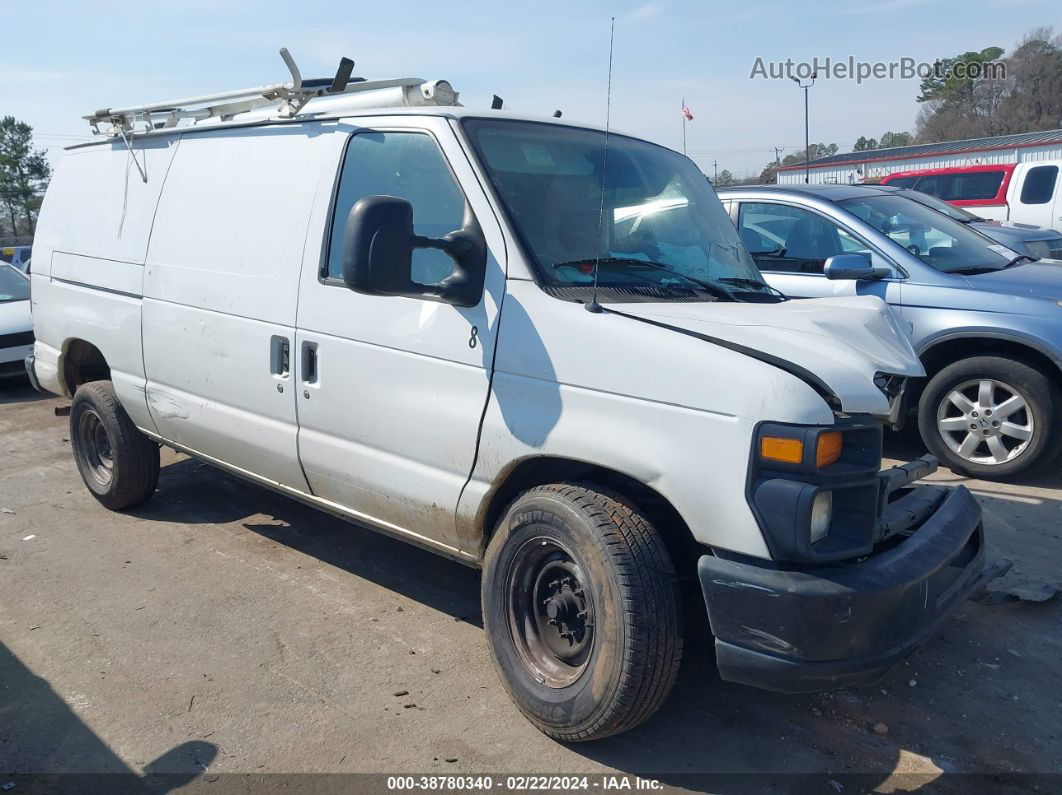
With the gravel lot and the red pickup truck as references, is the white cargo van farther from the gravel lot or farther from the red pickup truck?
the red pickup truck

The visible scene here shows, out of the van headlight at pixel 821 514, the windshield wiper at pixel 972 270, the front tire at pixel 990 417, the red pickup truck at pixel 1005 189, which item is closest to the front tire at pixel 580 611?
the van headlight at pixel 821 514

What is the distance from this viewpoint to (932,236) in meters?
6.63

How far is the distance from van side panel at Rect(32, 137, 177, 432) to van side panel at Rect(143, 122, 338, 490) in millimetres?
185

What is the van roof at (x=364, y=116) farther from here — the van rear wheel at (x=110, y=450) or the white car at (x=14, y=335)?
the white car at (x=14, y=335)

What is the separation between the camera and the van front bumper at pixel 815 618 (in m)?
2.66

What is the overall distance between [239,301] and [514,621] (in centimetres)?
206

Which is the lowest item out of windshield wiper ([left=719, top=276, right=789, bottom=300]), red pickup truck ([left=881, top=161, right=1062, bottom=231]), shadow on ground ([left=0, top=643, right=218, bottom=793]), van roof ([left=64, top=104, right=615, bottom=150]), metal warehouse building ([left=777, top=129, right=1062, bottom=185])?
shadow on ground ([left=0, top=643, right=218, bottom=793])

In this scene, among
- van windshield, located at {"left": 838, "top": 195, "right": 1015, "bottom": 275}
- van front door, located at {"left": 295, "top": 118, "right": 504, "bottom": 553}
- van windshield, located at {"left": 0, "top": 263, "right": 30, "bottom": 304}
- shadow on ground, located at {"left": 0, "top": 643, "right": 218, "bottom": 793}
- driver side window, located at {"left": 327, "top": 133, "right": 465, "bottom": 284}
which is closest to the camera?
shadow on ground, located at {"left": 0, "top": 643, "right": 218, "bottom": 793}

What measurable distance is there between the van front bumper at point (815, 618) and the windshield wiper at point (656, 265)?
124cm

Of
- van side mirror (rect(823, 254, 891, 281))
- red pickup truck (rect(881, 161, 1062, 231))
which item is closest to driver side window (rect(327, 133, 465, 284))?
van side mirror (rect(823, 254, 891, 281))

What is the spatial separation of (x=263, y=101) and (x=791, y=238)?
3970 mm

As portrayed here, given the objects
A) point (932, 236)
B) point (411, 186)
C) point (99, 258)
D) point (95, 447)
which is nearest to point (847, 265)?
point (932, 236)

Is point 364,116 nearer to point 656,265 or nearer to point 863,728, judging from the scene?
point 656,265

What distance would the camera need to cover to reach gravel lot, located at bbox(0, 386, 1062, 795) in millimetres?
3137
